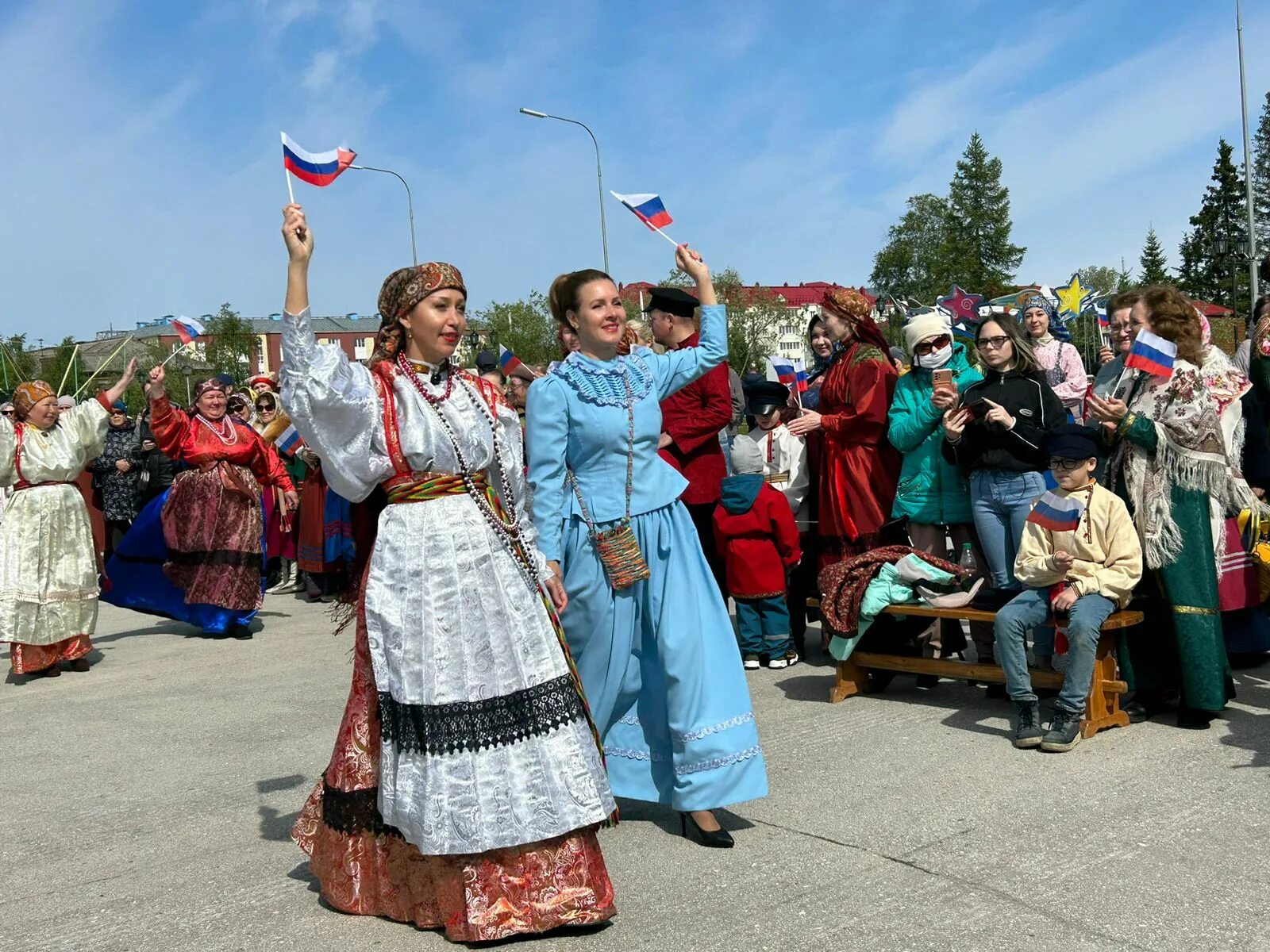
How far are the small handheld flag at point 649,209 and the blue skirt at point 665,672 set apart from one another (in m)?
1.16

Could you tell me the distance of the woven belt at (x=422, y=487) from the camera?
152 inches

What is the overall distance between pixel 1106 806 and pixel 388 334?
3.05 m

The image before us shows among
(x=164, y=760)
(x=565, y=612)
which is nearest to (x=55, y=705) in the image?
(x=164, y=760)

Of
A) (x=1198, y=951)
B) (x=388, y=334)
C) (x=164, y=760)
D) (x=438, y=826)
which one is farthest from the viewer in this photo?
(x=164, y=760)

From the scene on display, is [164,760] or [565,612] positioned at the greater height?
[565,612]

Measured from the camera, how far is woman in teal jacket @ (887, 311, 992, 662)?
6.71 metres

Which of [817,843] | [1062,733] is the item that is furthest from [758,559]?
[817,843]

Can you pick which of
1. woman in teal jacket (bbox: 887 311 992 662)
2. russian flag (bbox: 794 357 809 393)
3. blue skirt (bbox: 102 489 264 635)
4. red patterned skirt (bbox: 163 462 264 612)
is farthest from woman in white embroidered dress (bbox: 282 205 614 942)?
blue skirt (bbox: 102 489 264 635)

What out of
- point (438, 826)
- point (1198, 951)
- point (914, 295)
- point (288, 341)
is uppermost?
point (914, 295)

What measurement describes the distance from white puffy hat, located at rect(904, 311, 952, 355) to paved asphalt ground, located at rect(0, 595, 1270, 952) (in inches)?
75.0

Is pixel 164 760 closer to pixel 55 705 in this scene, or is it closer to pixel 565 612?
pixel 55 705

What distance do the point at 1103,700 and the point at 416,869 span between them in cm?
328

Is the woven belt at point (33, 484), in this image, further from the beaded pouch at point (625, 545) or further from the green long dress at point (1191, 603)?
the green long dress at point (1191, 603)

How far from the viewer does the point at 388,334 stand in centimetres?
400
